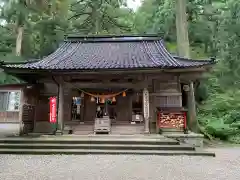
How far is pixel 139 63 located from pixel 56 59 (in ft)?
15.2

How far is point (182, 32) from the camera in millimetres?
16141

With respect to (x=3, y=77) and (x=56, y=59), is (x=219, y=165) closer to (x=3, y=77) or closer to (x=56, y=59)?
(x=56, y=59)

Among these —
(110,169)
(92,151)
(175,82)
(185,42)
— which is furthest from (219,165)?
(185,42)

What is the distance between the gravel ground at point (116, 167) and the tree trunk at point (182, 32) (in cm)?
793

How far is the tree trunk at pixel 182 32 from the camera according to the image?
15.9 meters

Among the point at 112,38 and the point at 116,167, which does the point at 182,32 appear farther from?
the point at 116,167

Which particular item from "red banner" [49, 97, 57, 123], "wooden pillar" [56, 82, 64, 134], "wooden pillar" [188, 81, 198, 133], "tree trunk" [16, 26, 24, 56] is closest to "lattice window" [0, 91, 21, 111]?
"red banner" [49, 97, 57, 123]

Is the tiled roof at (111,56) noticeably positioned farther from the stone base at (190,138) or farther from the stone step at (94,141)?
the stone step at (94,141)

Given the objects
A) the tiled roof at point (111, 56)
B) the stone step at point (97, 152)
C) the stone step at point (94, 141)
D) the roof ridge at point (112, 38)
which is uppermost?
the roof ridge at point (112, 38)

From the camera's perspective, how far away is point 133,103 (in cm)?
1433

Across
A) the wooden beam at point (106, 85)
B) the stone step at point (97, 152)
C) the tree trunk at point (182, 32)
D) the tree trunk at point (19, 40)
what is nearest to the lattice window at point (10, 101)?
the wooden beam at point (106, 85)

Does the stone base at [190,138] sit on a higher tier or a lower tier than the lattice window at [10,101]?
lower

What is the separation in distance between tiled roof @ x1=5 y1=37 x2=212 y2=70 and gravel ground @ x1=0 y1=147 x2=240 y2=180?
463cm

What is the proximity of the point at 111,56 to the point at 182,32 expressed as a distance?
4.65 meters
